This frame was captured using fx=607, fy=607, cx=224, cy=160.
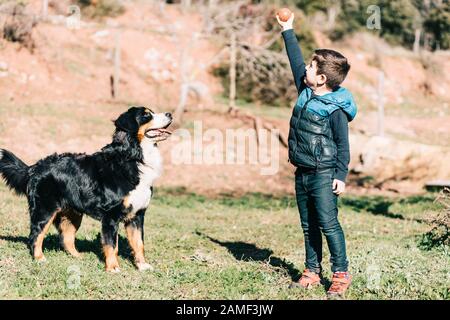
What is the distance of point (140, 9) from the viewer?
3747 cm

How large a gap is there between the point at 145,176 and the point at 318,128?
2292 mm

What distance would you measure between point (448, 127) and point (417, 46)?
17527 millimetres

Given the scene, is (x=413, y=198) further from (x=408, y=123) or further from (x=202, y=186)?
(x=408, y=123)

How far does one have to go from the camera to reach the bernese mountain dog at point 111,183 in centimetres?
702

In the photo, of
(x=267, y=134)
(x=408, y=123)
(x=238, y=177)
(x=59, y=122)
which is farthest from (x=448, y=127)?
(x=59, y=122)

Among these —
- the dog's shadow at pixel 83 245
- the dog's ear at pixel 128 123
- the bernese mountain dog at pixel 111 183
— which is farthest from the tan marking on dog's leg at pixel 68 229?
the dog's ear at pixel 128 123

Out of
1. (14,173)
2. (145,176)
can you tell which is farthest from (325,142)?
(14,173)

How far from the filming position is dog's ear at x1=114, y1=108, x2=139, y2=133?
7062mm

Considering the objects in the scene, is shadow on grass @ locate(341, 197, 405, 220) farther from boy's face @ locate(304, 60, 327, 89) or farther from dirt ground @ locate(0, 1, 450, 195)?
boy's face @ locate(304, 60, 327, 89)

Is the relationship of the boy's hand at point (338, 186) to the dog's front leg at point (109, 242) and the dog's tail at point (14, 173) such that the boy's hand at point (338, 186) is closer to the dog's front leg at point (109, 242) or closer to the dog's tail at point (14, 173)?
the dog's front leg at point (109, 242)

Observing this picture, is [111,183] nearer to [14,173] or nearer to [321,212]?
[14,173]

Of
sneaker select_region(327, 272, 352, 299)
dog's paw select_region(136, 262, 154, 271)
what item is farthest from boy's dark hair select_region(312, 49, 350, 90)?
dog's paw select_region(136, 262, 154, 271)

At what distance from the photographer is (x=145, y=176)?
705 centimetres

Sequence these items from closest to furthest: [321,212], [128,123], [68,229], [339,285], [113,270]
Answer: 1. [321,212]
2. [339,285]
3. [113,270]
4. [128,123]
5. [68,229]
